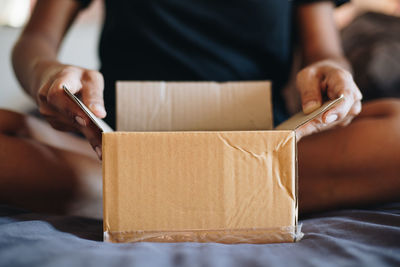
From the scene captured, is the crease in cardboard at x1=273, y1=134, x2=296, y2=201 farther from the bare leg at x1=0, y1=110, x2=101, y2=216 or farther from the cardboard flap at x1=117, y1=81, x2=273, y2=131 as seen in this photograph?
the bare leg at x1=0, y1=110, x2=101, y2=216

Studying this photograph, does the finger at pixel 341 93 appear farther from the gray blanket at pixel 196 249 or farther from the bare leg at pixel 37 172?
the bare leg at pixel 37 172

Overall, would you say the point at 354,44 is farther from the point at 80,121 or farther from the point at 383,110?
the point at 80,121

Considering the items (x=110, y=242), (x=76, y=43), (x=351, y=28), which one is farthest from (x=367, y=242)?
(x=76, y=43)

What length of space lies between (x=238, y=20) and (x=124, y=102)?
36 centimetres

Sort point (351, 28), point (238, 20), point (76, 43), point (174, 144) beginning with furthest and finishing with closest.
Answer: point (76, 43) → point (351, 28) → point (238, 20) → point (174, 144)

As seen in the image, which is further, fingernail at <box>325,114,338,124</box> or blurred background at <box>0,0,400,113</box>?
blurred background at <box>0,0,400,113</box>

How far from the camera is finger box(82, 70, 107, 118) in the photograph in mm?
381

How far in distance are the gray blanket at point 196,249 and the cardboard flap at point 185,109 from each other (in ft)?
0.67

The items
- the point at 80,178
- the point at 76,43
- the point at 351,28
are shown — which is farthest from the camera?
the point at 76,43

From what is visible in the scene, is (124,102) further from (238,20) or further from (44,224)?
(238,20)

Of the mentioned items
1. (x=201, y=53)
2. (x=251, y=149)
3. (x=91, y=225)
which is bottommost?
(x=91, y=225)

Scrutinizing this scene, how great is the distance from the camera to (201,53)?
0.73 meters

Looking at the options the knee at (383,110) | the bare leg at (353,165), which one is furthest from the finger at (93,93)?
the knee at (383,110)

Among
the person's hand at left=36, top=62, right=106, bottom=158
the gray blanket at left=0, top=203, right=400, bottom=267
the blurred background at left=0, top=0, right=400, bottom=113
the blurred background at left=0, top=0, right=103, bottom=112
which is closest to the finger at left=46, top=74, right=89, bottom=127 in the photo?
the person's hand at left=36, top=62, right=106, bottom=158
